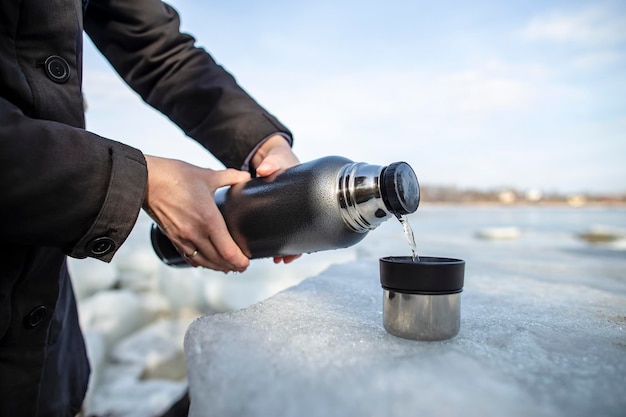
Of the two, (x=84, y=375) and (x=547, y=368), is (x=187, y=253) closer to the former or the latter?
(x=84, y=375)

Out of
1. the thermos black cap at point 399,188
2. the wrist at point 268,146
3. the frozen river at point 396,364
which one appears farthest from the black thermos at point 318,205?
the wrist at point 268,146

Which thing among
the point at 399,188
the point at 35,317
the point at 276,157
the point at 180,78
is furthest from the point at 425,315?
the point at 180,78

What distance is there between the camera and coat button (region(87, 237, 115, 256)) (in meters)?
0.56

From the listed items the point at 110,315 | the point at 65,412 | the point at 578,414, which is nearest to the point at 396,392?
the point at 578,414

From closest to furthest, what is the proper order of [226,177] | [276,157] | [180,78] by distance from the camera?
[226,177]
[276,157]
[180,78]

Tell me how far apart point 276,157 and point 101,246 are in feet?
1.26

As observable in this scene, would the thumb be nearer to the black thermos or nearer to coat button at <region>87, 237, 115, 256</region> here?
the black thermos

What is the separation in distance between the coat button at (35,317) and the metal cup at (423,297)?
20.8 inches

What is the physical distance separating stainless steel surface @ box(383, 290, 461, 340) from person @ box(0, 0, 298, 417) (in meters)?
0.30

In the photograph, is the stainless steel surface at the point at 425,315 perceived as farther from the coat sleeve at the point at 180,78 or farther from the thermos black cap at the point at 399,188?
the coat sleeve at the point at 180,78

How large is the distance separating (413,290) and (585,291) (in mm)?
633

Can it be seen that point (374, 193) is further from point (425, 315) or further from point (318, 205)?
point (425, 315)

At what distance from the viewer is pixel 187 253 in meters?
0.72

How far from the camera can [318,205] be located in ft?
2.09
